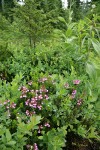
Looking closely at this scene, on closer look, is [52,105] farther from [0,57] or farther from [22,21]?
[22,21]

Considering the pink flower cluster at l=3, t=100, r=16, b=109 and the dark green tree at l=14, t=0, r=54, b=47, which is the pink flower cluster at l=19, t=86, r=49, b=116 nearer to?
the pink flower cluster at l=3, t=100, r=16, b=109

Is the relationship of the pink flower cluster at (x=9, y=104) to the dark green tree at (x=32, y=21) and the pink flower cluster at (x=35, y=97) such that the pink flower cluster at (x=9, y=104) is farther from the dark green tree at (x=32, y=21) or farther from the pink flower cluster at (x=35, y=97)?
the dark green tree at (x=32, y=21)

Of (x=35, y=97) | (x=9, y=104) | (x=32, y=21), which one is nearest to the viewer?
(x=9, y=104)

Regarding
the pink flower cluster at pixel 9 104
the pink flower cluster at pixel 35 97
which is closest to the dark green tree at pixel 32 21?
the pink flower cluster at pixel 35 97

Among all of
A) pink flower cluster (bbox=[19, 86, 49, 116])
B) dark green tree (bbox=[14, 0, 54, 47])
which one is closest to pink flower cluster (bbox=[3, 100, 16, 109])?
pink flower cluster (bbox=[19, 86, 49, 116])

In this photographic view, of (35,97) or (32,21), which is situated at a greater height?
(32,21)

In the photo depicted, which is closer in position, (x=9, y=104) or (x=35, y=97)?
(x=9, y=104)

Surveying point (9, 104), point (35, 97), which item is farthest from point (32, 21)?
point (9, 104)

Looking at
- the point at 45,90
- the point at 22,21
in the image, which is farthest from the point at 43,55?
the point at 22,21

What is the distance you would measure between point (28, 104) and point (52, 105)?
0.71 ft

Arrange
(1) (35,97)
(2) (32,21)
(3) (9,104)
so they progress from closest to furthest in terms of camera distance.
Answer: (3) (9,104) < (1) (35,97) < (2) (32,21)

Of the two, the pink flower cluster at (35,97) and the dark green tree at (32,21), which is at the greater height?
the dark green tree at (32,21)

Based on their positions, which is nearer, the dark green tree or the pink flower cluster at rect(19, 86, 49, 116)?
the pink flower cluster at rect(19, 86, 49, 116)

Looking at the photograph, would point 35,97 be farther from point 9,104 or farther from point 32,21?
point 32,21
